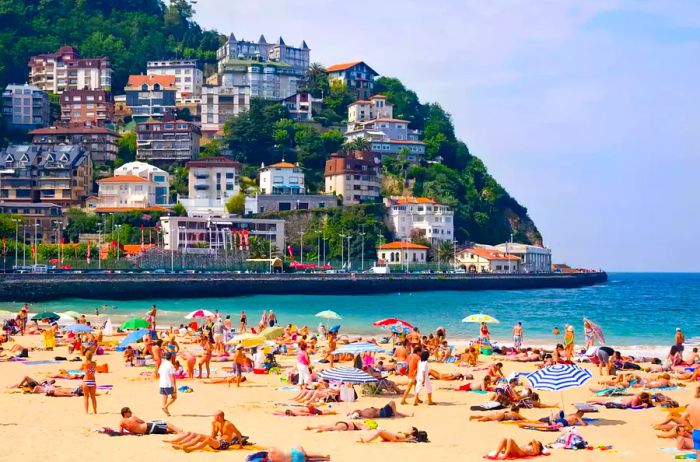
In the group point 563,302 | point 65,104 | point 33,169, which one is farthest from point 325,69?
point 563,302

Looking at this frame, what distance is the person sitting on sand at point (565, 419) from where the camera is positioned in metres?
17.7

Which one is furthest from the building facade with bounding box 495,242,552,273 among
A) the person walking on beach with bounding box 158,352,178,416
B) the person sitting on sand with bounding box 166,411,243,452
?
the person sitting on sand with bounding box 166,411,243,452

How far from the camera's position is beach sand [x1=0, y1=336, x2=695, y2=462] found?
14992mm

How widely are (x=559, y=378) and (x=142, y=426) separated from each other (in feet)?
25.2

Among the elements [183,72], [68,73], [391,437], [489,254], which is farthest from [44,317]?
[68,73]

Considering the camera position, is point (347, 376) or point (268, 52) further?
point (268, 52)

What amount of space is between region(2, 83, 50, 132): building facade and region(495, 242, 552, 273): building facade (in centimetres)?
6130

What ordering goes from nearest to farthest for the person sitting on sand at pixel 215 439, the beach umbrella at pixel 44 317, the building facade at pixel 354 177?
the person sitting on sand at pixel 215 439 → the beach umbrella at pixel 44 317 → the building facade at pixel 354 177

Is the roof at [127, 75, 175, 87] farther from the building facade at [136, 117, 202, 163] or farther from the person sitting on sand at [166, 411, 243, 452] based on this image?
the person sitting on sand at [166, 411, 243, 452]

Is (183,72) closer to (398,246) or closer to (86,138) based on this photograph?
(86,138)

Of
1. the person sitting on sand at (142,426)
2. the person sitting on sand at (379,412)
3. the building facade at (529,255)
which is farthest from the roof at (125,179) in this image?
the person sitting on sand at (142,426)

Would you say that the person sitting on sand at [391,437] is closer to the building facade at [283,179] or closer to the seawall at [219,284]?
the seawall at [219,284]

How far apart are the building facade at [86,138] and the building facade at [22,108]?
5.68 meters

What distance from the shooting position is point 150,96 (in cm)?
12619
